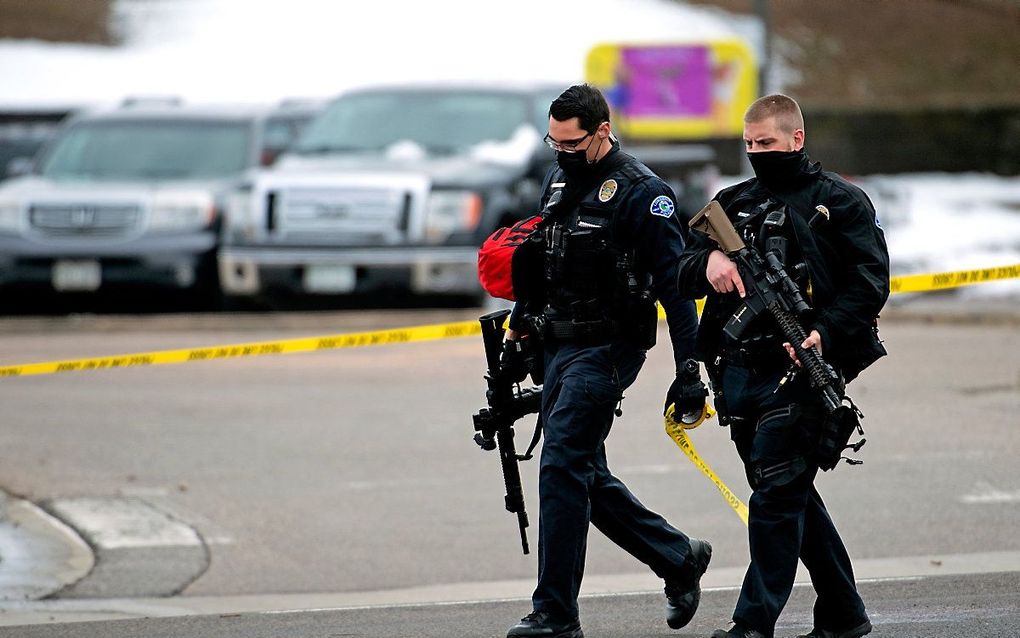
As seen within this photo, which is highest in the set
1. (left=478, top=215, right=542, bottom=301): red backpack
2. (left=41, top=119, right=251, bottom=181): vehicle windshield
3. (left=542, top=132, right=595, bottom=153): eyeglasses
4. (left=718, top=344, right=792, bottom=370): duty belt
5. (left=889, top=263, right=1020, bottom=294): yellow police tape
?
(left=542, top=132, right=595, bottom=153): eyeglasses

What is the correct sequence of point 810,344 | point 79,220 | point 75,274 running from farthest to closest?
point 79,220, point 75,274, point 810,344

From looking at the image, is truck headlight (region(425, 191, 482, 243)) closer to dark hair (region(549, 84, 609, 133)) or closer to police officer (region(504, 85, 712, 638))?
police officer (region(504, 85, 712, 638))

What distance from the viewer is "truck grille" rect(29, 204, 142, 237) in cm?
1484

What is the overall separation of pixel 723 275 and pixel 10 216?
33.8ft

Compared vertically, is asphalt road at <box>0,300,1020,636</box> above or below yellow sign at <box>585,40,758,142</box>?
above

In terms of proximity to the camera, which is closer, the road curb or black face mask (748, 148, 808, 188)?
black face mask (748, 148, 808, 188)

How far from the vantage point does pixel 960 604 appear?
6.58m

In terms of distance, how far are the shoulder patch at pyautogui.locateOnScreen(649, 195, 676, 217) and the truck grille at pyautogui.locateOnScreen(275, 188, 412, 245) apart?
8.18 metres

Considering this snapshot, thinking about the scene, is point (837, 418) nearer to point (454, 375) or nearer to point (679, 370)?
point (679, 370)

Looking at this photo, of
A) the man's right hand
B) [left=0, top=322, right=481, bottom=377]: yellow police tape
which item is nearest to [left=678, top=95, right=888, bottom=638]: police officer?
the man's right hand

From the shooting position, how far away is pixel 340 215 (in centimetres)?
1418

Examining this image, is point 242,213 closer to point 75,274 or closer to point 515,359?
point 75,274

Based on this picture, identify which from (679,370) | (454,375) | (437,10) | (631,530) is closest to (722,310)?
(679,370)

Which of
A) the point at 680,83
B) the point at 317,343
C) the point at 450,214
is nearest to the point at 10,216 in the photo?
the point at 450,214
